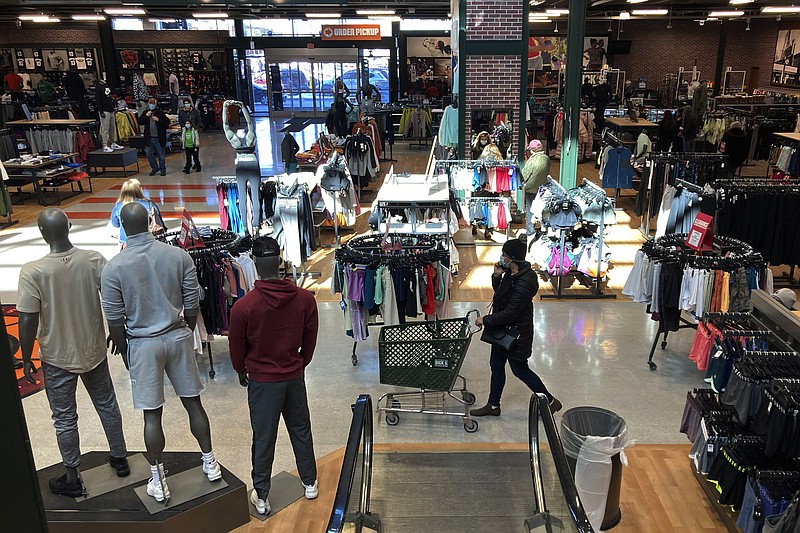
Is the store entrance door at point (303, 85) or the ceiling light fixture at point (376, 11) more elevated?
the ceiling light fixture at point (376, 11)

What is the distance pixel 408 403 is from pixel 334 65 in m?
23.6

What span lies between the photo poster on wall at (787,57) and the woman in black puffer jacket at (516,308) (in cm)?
2328

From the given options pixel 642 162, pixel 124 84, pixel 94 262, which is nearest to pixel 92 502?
pixel 94 262

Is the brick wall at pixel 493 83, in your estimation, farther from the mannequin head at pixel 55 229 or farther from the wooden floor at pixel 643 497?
the mannequin head at pixel 55 229

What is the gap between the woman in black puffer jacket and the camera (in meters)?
5.27

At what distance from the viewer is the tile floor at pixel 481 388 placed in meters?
5.57

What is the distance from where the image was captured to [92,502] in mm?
4418

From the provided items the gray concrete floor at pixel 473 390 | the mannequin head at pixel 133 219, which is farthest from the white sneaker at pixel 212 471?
the mannequin head at pixel 133 219

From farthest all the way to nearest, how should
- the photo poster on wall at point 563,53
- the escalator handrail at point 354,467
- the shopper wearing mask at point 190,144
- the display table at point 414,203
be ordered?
the photo poster on wall at point 563,53, the shopper wearing mask at point 190,144, the display table at point 414,203, the escalator handrail at point 354,467

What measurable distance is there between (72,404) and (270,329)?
1.42 metres

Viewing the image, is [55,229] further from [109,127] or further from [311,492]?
[109,127]

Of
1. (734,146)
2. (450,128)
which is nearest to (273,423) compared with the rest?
(450,128)

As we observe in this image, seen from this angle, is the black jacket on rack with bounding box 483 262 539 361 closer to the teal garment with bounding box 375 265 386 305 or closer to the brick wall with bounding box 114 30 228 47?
the teal garment with bounding box 375 265 386 305

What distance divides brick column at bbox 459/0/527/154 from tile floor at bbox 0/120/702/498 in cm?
528
